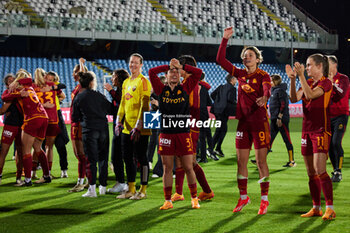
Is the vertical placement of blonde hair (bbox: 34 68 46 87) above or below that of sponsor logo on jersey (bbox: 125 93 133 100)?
above

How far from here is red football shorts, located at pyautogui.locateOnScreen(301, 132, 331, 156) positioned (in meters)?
5.37

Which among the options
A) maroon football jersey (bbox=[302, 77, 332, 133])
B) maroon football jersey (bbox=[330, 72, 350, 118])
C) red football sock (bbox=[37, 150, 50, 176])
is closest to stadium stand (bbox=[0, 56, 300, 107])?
red football sock (bbox=[37, 150, 50, 176])

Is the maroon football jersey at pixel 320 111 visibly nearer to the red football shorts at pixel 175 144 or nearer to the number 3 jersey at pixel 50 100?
the red football shorts at pixel 175 144

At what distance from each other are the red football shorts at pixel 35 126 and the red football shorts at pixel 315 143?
166 inches

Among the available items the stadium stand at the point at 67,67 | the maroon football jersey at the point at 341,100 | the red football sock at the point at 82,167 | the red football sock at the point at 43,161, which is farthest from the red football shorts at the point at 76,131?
the stadium stand at the point at 67,67

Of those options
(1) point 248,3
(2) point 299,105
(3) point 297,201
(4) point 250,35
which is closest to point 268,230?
(3) point 297,201

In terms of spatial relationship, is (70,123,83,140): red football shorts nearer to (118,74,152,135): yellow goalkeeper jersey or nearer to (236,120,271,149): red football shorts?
(118,74,152,135): yellow goalkeeper jersey

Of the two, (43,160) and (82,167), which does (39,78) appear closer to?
(43,160)

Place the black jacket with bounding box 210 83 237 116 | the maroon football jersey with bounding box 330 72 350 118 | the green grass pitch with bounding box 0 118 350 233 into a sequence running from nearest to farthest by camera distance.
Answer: the green grass pitch with bounding box 0 118 350 233 → the maroon football jersey with bounding box 330 72 350 118 → the black jacket with bounding box 210 83 237 116

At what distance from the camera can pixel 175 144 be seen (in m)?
5.91

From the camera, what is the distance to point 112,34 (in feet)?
98.9

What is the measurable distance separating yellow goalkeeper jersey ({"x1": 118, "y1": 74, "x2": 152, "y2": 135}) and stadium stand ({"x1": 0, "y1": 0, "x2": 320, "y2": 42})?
73.3 feet

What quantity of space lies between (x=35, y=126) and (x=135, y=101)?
203cm

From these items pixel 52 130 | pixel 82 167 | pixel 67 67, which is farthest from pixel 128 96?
pixel 67 67
